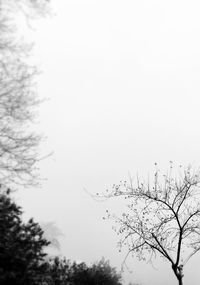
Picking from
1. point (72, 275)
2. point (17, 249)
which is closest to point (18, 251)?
point (17, 249)

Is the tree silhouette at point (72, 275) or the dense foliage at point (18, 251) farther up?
the tree silhouette at point (72, 275)

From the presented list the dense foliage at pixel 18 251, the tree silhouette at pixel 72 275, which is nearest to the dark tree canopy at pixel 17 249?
the dense foliage at pixel 18 251

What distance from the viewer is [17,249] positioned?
23.6 feet

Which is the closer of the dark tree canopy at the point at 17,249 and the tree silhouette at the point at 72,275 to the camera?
the dark tree canopy at the point at 17,249

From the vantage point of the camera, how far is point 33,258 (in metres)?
7.46

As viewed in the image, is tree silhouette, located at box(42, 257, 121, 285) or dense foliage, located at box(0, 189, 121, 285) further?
tree silhouette, located at box(42, 257, 121, 285)

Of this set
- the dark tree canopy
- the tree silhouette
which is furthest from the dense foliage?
the tree silhouette

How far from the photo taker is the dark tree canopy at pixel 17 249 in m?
6.99

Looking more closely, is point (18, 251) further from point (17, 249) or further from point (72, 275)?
point (72, 275)

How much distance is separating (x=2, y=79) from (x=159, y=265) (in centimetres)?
9850

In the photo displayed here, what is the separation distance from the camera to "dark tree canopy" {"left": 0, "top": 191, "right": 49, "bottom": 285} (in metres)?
6.99

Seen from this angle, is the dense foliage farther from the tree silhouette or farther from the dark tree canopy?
the tree silhouette

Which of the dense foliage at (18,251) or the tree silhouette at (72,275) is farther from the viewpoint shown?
the tree silhouette at (72,275)

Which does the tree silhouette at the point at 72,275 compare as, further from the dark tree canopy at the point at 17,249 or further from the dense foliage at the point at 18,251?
the dark tree canopy at the point at 17,249
